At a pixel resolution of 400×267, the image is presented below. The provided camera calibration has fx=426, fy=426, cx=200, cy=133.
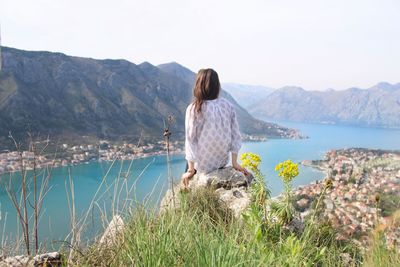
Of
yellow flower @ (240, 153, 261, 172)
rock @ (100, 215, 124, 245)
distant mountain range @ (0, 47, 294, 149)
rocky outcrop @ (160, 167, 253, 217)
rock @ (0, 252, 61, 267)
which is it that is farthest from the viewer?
distant mountain range @ (0, 47, 294, 149)

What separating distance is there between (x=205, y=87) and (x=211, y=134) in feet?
1.23

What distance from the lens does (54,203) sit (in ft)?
78.3

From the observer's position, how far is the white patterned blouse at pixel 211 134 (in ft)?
10.5

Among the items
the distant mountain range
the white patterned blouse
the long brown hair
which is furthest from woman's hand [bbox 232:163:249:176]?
the distant mountain range

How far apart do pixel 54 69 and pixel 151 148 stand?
107 feet

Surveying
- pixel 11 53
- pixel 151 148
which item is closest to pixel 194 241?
pixel 151 148

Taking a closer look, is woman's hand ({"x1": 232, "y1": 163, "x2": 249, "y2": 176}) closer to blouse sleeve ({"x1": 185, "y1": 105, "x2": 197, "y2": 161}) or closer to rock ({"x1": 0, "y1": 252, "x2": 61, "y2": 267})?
blouse sleeve ({"x1": 185, "y1": 105, "x2": 197, "y2": 161})

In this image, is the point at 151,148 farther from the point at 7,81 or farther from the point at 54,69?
the point at 54,69

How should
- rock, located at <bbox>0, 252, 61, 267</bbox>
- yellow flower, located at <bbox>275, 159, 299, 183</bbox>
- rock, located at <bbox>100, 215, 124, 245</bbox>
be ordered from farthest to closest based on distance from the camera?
yellow flower, located at <bbox>275, 159, 299, 183</bbox> → rock, located at <bbox>100, 215, 124, 245</bbox> → rock, located at <bbox>0, 252, 61, 267</bbox>

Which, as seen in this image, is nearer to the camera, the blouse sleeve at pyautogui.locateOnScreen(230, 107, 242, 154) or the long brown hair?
the long brown hair

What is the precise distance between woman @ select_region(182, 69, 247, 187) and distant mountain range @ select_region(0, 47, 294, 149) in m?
42.0

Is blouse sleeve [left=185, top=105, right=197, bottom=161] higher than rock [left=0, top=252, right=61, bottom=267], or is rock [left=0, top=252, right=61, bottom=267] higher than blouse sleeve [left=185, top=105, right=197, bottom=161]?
blouse sleeve [left=185, top=105, right=197, bottom=161]

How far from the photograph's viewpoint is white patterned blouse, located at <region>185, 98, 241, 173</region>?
3.21 m

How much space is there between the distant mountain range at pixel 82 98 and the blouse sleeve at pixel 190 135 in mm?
42033
